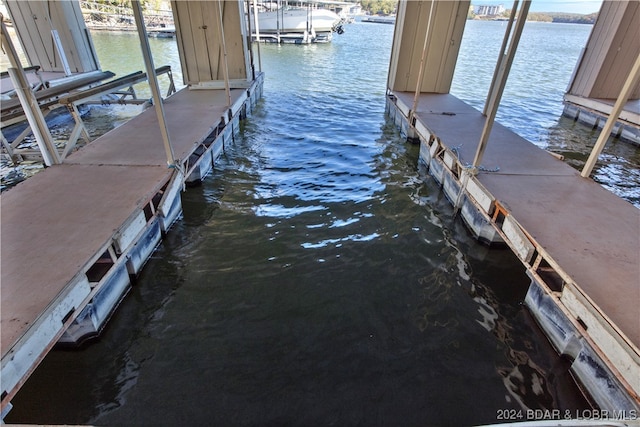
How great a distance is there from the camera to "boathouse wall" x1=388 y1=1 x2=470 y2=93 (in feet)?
27.2

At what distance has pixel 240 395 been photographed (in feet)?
9.20

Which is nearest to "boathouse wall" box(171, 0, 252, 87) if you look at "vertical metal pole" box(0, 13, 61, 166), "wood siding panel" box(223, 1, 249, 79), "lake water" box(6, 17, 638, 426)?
"wood siding panel" box(223, 1, 249, 79)

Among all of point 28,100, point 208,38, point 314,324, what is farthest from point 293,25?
point 314,324

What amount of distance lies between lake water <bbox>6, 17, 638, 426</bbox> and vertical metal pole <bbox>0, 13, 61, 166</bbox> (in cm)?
183

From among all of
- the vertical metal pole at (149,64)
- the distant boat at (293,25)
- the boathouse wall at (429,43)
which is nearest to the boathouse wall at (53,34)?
the vertical metal pole at (149,64)

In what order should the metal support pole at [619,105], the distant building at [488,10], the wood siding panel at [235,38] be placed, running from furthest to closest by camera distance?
the distant building at [488,10] → the wood siding panel at [235,38] → the metal support pole at [619,105]

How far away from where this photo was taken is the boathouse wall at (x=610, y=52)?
336 inches

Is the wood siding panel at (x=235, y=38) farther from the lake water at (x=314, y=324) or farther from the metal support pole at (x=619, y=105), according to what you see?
the metal support pole at (x=619, y=105)

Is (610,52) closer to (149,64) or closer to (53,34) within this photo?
(149,64)

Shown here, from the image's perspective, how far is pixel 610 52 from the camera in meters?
9.03

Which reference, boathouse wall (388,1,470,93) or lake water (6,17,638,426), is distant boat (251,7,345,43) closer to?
boathouse wall (388,1,470,93)

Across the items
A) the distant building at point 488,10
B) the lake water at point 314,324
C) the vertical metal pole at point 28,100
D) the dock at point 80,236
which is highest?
the distant building at point 488,10

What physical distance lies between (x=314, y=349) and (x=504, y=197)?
2.95 m

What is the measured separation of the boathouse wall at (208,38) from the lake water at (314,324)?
158 inches
